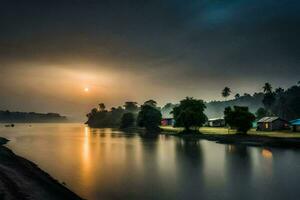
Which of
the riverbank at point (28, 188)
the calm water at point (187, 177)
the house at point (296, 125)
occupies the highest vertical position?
the house at point (296, 125)

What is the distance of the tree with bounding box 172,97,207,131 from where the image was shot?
132 m

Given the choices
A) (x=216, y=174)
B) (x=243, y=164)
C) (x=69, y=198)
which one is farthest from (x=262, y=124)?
(x=69, y=198)

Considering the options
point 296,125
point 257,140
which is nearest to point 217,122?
point 296,125

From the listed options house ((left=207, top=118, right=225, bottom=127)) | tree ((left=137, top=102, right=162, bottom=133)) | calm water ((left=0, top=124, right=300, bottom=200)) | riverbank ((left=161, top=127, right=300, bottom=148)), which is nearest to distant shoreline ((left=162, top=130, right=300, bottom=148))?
riverbank ((left=161, top=127, right=300, bottom=148))

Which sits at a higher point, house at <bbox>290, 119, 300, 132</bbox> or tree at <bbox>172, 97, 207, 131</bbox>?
tree at <bbox>172, 97, 207, 131</bbox>

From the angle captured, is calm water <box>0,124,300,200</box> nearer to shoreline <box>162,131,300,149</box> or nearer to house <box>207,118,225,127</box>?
shoreline <box>162,131,300,149</box>

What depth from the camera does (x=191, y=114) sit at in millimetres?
130875

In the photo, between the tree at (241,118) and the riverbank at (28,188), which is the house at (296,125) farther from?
the riverbank at (28,188)

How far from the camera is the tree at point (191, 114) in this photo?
132 m

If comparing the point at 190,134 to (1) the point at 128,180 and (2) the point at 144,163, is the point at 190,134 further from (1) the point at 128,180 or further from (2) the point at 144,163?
(1) the point at 128,180

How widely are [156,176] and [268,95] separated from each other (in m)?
173

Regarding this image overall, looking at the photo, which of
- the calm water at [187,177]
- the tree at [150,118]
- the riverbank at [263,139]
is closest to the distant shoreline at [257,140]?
the riverbank at [263,139]

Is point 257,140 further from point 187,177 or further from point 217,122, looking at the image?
point 217,122

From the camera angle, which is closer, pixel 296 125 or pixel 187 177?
pixel 187 177
